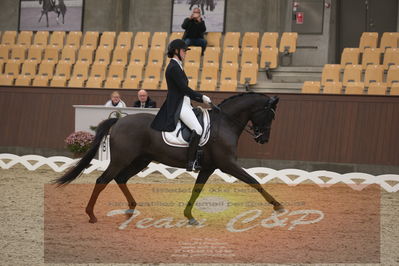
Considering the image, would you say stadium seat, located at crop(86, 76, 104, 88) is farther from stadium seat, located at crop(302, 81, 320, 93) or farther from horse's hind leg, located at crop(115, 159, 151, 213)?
horse's hind leg, located at crop(115, 159, 151, 213)

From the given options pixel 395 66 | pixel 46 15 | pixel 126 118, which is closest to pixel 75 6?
pixel 46 15

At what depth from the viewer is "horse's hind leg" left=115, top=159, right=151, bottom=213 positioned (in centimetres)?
636

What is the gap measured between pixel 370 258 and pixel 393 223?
187 centimetres

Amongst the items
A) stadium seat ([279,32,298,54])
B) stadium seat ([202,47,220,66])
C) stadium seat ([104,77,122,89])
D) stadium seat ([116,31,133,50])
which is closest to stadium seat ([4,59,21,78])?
stadium seat ([116,31,133,50])

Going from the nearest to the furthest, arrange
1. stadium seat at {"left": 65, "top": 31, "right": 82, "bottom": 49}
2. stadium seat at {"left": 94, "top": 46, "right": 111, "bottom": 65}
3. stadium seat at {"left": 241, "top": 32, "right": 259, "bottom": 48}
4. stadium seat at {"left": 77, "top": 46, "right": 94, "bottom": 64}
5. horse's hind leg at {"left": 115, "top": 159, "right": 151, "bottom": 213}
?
horse's hind leg at {"left": 115, "top": 159, "right": 151, "bottom": 213} → stadium seat at {"left": 241, "top": 32, "right": 259, "bottom": 48} → stadium seat at {"left": 94, "top": 46, "right": 111, "bottom": 65} → stadium seat at {"left": 77, "top": 46, "right": 94, "bottom": 64} → stadium seat at {"left": 65, "top": 31, "right": 82, "bottom": 49}

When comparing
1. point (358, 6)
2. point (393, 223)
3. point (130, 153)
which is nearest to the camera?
point (130, 153)

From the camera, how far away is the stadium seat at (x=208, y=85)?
12.6 m

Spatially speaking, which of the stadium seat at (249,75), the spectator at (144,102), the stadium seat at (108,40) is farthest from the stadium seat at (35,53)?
the spectator at (144,102)

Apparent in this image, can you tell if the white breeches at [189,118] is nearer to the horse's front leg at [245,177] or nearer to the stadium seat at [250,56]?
the horse's front leg at [245,177]

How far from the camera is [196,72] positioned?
43.8ft

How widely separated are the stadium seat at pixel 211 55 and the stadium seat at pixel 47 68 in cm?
359

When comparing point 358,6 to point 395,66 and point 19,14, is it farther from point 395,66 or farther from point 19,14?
point 19,14

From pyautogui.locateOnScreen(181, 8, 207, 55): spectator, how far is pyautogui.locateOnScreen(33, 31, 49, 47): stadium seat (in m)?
4.26

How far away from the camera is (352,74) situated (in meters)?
12.5
